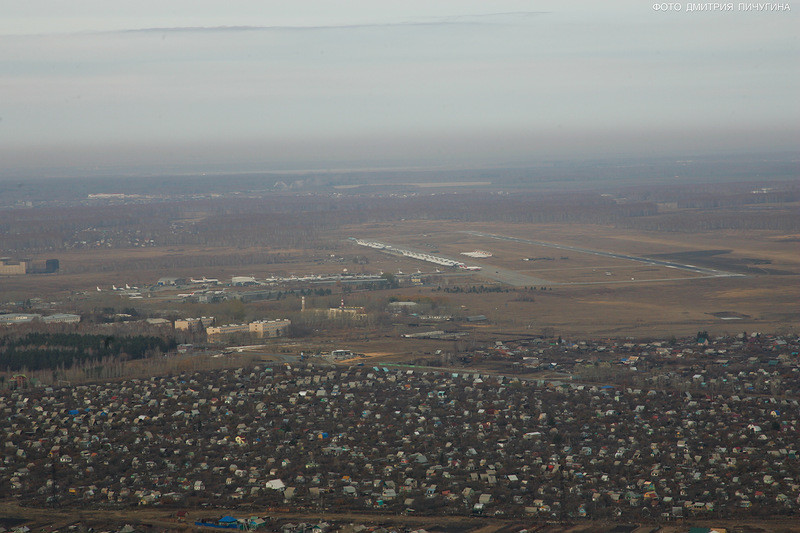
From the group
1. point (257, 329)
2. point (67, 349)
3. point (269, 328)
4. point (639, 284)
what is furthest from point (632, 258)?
point (67, 349)

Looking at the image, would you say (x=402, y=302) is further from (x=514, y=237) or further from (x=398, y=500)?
(x=514, y=237)

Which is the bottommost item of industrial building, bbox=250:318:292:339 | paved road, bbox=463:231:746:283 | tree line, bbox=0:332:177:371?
paved road, bbox=463:231:746:283

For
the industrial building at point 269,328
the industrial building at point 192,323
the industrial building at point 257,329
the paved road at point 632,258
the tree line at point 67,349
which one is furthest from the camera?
the paved road at point 632,258

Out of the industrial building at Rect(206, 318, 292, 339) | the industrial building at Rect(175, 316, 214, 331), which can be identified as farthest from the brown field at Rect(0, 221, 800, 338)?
the industrial building at Rect(206, 318, 292, 339)

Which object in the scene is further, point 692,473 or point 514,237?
point 514,237

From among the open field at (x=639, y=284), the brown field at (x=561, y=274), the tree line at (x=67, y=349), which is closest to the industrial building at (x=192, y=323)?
the tree line at (x=67, y=349)

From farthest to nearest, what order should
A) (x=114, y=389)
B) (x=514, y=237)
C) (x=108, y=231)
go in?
(x=108, y=231) → (x=514, y=237) → (x=114, y=389)

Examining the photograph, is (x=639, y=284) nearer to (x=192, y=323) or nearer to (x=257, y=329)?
(x=257, y=329)

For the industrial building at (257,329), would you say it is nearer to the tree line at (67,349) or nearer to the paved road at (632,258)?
the tree line at (67,349)

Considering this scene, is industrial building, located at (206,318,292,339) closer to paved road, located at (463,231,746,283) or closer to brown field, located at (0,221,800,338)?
brown field, located at (0,221,800,338)

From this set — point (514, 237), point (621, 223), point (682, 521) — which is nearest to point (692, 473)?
point (682, 521)

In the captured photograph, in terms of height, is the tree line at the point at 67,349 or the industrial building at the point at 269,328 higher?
the tree line at the point at 67,349
